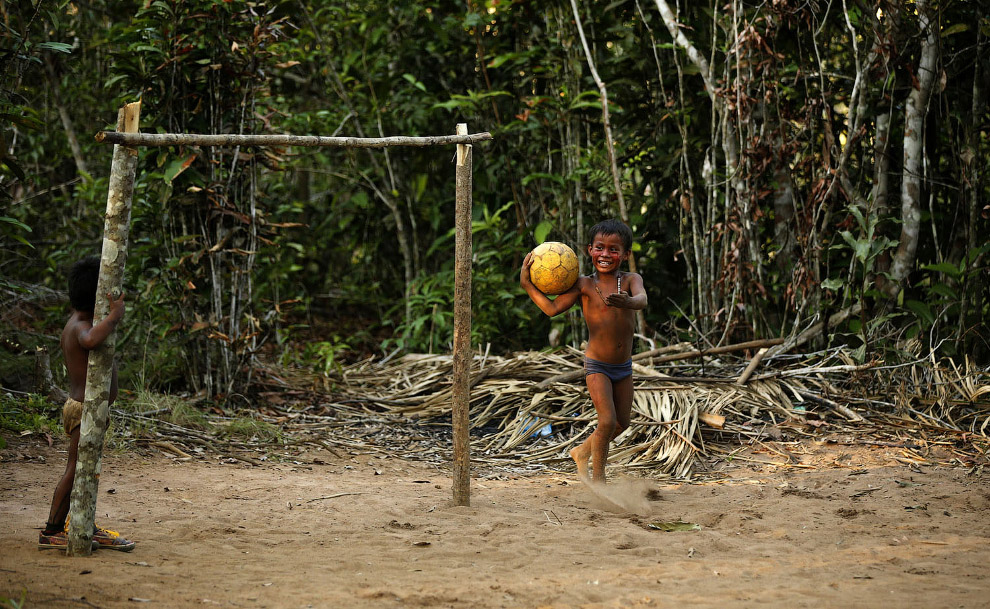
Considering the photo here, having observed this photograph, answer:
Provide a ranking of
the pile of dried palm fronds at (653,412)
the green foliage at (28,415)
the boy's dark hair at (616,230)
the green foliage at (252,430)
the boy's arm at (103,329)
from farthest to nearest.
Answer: the green foliage at (252,430) → the pile of dried palm fronds at (653,412) → the green foliage at (28,415) → the boy's dark hair at (616,230) → the boy's arm at (103,329)

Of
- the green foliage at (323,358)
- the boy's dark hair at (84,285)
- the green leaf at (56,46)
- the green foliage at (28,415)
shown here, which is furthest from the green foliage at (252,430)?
the green leaf at (56,46)

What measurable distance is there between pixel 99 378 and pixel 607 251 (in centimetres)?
242

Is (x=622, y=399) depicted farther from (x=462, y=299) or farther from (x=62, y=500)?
(x=62, y=500)

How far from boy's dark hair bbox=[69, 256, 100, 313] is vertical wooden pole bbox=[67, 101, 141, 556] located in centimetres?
21

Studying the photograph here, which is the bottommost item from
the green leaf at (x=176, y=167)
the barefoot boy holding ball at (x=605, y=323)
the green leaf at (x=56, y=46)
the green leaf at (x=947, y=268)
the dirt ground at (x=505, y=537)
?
the dirt ground at (x=505, y=537)

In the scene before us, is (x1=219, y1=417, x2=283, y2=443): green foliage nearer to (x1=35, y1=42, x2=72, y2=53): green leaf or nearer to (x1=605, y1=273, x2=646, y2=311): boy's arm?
(x1=35, y1=42, x2=72, y2=53): green leaf

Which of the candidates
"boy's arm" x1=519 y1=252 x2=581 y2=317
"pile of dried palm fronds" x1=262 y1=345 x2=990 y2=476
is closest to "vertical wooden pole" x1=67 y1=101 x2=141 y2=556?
"boy's arm" x1=519 y1=252 x2=581 y2=317

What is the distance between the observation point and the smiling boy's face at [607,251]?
419 centimetres

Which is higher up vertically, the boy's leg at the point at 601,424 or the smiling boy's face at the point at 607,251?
the smiling boy's face at the point at 607,251

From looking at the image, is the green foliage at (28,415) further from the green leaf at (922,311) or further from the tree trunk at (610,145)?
the green leaf at (922,311)

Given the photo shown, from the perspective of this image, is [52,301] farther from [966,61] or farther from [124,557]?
[966,61]

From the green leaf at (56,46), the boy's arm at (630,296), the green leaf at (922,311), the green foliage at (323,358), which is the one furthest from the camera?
the green foliage at (323,358)

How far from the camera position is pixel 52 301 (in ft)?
26.2

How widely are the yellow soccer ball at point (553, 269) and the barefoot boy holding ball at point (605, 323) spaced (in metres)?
0.05
